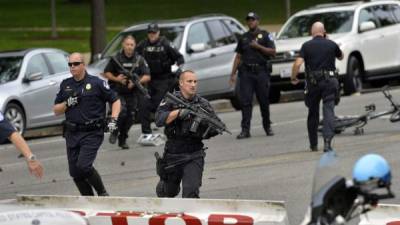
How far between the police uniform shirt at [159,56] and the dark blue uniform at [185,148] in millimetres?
6484

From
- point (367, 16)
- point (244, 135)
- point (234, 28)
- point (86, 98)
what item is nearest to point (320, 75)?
point (244, 135)

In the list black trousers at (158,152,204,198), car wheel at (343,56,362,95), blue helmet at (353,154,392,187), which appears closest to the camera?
blue helmet at (353,154,392,187)

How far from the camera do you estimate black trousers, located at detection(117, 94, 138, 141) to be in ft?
50.2

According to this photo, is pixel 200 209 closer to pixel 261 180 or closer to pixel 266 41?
pixel 261 180

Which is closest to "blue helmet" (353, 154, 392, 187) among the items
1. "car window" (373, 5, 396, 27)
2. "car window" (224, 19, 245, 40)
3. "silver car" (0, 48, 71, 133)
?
"silver car" (0, 48, 71, 133)

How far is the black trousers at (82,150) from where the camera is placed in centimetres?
1015

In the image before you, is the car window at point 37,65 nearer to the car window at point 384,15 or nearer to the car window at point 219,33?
the car window at point 219,33

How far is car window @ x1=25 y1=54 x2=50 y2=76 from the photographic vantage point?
1850cm

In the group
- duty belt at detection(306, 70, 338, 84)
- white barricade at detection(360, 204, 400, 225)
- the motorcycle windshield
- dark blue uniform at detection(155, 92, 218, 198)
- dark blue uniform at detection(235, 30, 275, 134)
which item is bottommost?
dark blue uniform at detection(235, 30, 275, 134)

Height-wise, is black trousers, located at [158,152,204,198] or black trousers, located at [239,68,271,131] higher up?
black trousers, located at [158,152,204,198]

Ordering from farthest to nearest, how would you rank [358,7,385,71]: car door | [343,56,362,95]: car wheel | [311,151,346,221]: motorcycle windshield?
[358,7,385,71]: car door → [343,56,362,95]: car wheel → [311,151,346,221]: motorcycle windshield

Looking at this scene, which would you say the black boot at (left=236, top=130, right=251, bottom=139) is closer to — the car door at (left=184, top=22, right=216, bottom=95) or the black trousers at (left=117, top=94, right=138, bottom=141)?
the black trousers at (left=117, top=94, right=138, bottom=141)

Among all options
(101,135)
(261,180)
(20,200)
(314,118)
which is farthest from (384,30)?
(20,200)

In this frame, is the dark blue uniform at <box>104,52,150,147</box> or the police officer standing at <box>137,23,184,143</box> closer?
the dark blue uniform at <box>104,52,150,147</box>
